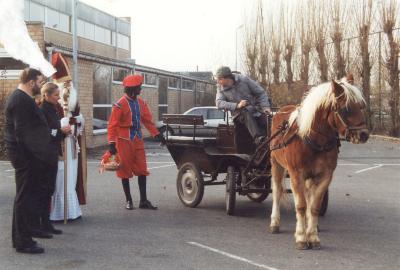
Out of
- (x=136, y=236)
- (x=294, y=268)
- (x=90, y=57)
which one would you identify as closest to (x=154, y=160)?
(x=90, y=57)

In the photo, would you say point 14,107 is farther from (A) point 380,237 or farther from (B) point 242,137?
(A) point 380,237

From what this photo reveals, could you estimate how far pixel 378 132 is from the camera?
2992 centimetres

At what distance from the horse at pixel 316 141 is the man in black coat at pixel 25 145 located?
2.87 meters

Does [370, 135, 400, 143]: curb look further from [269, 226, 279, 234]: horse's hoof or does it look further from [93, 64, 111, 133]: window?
[269, 226, 279, 234]: horse's hoof

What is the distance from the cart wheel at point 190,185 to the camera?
9516mm

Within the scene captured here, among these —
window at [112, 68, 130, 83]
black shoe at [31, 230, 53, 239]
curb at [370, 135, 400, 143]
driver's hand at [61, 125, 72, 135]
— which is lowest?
black shoe at [31, 230, 53, 239]

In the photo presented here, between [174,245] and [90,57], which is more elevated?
[90,57]

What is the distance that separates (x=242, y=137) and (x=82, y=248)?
3105mm

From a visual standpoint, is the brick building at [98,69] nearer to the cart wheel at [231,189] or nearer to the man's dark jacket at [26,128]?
the cart wheel at [231,189]

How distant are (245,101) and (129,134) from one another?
2039 millimetres

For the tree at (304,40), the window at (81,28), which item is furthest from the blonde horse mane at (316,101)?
the window at (81,28)

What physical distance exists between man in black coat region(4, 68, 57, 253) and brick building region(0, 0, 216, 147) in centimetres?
1228

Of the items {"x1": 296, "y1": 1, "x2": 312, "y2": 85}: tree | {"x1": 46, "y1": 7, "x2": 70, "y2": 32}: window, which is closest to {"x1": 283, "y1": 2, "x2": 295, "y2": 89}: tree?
{"x1": 296, "y1": 1, "x2": 312, "y2": 85}: tree

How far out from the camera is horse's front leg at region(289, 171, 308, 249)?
6793 millimetres
